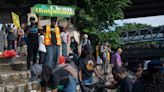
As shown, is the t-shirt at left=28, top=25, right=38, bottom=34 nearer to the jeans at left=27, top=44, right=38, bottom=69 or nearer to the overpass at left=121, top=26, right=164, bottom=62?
the jeans at left=27, top=44, right=38, bottom=69

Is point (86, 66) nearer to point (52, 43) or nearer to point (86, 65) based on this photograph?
point (86, 65)

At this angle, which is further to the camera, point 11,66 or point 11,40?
point 11,40

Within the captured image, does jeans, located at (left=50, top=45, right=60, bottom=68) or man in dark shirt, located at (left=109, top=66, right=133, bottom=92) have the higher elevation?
man in dark shirt, located at (left=109, top=66, right=133, bottom=92)

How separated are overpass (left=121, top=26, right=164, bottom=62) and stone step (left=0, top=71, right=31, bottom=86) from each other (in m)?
37.8

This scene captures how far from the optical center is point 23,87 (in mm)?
12156

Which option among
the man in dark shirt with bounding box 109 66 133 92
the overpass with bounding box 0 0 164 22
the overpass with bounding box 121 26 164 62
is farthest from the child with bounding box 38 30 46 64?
the overpass with bounding box 121 26 164 62

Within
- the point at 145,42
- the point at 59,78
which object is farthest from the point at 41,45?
the point at 145,42

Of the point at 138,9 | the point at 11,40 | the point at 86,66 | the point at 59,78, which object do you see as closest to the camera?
the point at 59,78

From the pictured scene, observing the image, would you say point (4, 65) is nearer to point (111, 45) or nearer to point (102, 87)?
point (102, 87)

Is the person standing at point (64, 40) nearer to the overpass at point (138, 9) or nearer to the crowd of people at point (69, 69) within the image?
the crowd of people at point (69, 69)

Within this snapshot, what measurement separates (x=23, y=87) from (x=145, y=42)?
169 feet

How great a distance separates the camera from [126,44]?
6306cm

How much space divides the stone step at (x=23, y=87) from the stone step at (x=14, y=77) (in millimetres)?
380

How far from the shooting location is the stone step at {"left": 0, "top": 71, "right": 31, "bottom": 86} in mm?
12377
